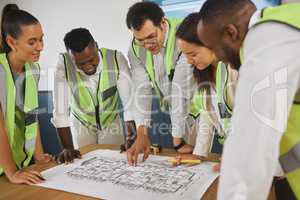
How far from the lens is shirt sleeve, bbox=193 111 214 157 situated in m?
1.32

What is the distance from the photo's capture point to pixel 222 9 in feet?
2.22

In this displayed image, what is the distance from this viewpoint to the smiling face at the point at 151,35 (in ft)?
4.82

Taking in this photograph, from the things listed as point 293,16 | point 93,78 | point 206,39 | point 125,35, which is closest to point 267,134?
point 293,16

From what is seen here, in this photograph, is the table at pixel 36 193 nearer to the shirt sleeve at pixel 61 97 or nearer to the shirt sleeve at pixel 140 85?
the shirt sleeve at pixel 61 97

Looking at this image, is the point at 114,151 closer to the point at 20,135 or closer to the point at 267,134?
the point at 20,135

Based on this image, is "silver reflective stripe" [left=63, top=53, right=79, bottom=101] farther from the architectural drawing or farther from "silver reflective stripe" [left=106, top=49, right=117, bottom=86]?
the architectural drawing

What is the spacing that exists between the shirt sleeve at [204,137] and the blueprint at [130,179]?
13cm

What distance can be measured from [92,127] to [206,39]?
132cm

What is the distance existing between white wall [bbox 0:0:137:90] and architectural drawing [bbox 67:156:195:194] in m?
1.66

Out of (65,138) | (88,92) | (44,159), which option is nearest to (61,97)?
(88,92)

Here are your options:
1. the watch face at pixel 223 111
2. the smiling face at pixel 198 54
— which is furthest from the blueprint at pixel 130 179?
the smiling face at pixel 198 54

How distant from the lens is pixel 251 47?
50 cm

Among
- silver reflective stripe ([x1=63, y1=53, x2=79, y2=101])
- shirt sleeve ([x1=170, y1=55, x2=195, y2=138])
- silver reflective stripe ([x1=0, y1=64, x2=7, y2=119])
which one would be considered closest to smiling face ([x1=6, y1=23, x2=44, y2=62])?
silver reflective stripe ([x1=0, y1=64, x2=7, y2=119])

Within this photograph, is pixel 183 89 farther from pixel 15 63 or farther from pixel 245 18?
pixel 245 18
